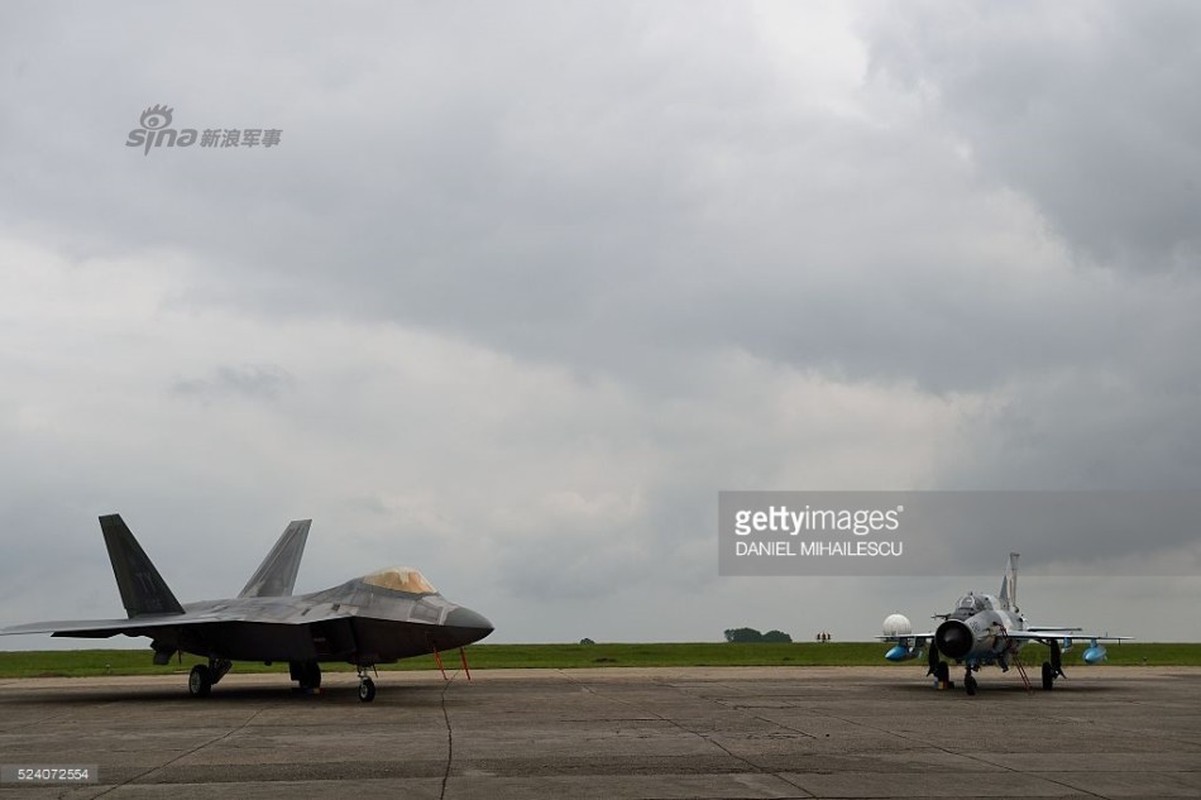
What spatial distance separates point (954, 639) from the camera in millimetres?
27469

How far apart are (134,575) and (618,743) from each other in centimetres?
1876

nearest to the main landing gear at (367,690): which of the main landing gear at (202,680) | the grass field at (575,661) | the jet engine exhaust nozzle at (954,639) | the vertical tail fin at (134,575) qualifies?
the main landing gear at (202,680)

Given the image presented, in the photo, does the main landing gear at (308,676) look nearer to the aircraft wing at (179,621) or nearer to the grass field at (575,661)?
the aircraft wing at (179,621)

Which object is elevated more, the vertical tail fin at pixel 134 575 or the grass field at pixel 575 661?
the vertical tail fin at pixel 134 575

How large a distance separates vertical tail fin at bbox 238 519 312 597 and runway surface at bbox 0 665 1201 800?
12.8 feet

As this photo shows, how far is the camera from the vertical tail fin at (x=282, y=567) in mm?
32531

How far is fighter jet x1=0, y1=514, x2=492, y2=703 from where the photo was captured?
24125 mm

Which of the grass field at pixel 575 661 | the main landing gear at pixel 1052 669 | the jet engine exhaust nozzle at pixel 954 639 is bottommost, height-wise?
the grass field at pixel 575 661

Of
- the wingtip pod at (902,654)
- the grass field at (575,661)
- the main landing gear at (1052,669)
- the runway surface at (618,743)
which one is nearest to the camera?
the runway surface at (618,743)

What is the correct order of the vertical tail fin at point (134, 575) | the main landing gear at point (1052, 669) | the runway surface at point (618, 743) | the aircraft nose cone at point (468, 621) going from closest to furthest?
the runway surface at point (618, 743), the aircraft nose cone at point (468, 621), the vertical tail fin at point (134, 575), the main landing gear at point (1052, 669)

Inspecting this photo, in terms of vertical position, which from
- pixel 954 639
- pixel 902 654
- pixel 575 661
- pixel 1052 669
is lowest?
pixel 575 661

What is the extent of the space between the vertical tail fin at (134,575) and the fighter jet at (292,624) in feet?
0.08

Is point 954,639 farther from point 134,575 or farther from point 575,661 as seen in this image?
point 575,661

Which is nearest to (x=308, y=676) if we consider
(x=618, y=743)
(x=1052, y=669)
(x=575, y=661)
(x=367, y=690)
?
(x=367, y=690)
